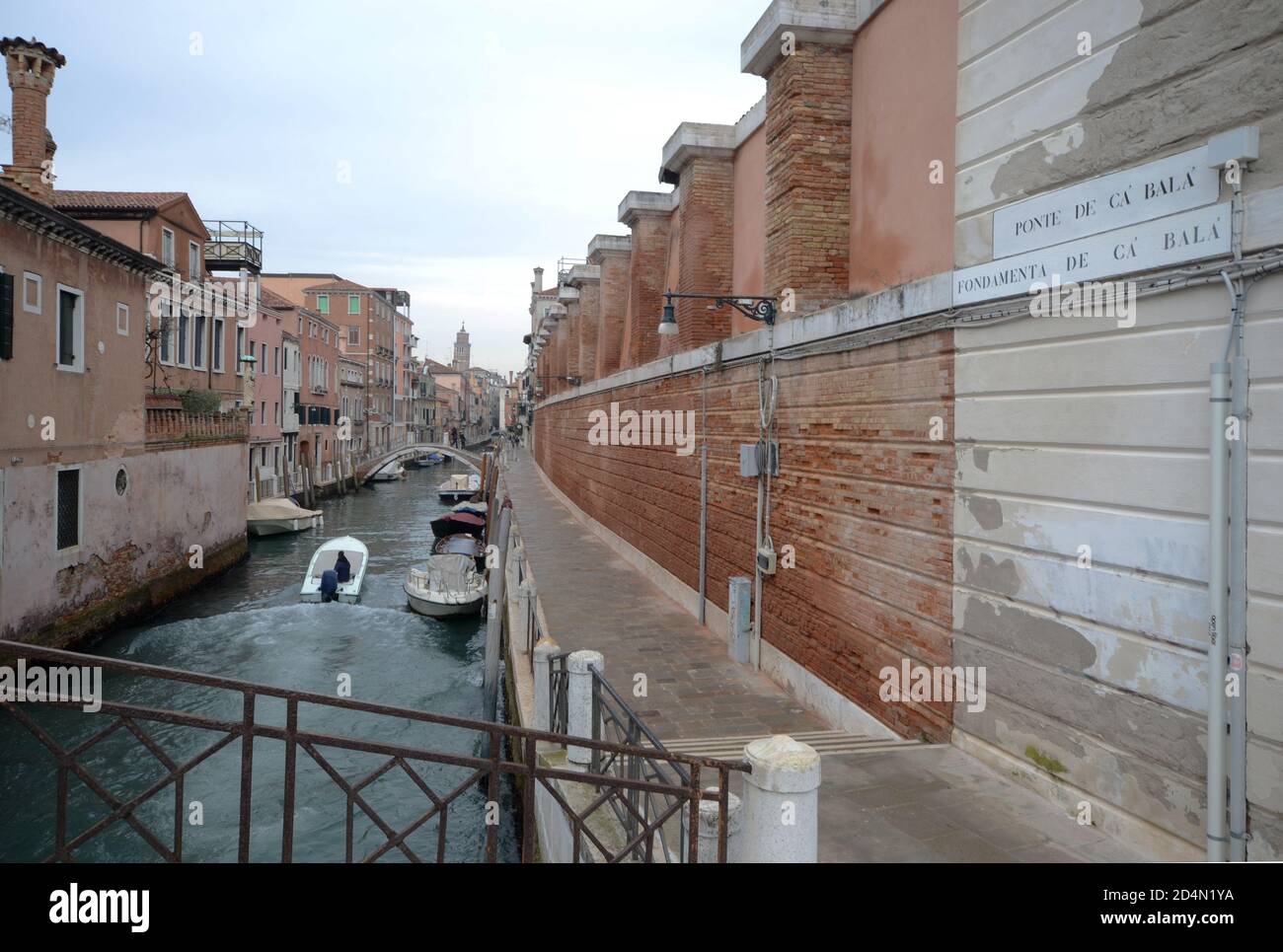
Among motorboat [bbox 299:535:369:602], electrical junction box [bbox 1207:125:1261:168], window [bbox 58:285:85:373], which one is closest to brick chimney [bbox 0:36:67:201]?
window [bbox 58:285:85:373]

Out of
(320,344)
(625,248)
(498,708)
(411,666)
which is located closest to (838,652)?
(498,708)

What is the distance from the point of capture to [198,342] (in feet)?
90.6

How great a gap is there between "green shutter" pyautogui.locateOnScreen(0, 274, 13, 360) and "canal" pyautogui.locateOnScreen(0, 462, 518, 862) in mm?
5753

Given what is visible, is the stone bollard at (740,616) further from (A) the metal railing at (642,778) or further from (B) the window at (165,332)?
(B) the window at (165,332)

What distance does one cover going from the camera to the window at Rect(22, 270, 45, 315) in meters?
14.6

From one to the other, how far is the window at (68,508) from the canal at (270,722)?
7.01 ft

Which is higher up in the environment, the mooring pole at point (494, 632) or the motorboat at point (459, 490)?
the motorboat at point (459, 490)

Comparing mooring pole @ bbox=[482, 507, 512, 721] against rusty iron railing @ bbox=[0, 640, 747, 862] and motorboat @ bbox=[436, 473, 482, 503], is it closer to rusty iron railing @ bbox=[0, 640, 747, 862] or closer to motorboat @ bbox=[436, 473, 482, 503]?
rusty iron railing @ bbox=[0, 640, 747, 862]

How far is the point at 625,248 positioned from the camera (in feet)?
70.5

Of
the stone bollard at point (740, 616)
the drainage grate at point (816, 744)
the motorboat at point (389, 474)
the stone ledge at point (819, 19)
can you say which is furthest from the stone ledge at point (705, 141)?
the motorboat at point (389, 474)

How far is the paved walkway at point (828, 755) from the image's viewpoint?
459 cm

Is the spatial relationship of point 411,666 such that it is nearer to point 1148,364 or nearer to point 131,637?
point 131,637

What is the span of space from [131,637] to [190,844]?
977 centimetres
